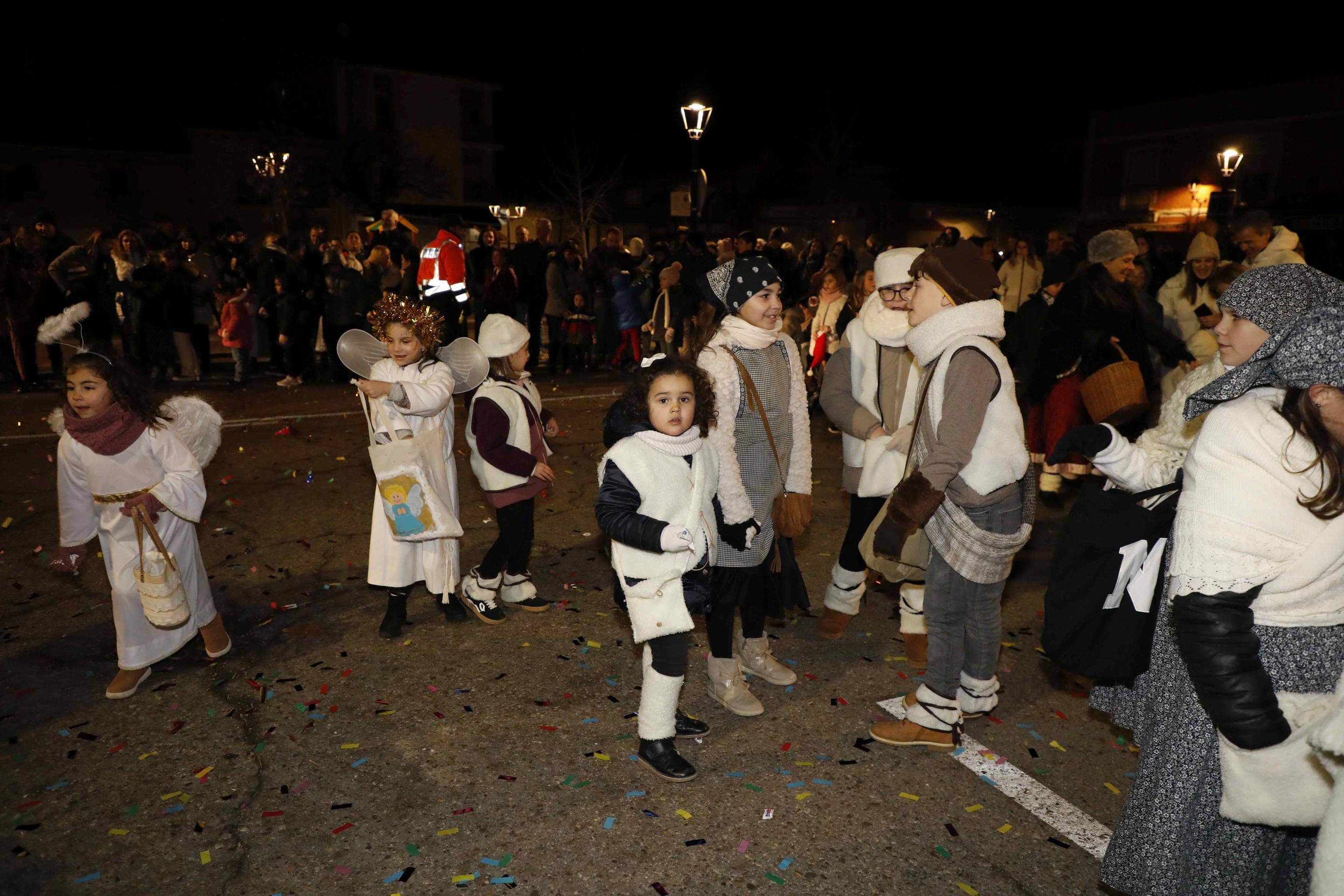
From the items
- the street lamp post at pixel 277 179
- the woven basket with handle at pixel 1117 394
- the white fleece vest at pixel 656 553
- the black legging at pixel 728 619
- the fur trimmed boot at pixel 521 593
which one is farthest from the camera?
the street lamp post at pixel 277 179

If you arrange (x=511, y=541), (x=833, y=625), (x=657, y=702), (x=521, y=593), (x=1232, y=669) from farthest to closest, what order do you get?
(x=521, y=593) → (x=511, y=541) → (x=833, y=625) → (x=657, y=702) → (x=1232, y=669)

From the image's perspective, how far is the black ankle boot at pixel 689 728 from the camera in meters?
4.00

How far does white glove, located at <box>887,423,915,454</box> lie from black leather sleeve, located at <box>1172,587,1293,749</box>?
225 cm

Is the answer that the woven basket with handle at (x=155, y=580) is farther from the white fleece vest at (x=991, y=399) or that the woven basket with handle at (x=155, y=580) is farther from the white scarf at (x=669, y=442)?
the white fleece vest at (x=991, y=399)

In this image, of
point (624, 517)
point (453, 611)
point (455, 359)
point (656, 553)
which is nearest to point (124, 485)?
point (455, 359)

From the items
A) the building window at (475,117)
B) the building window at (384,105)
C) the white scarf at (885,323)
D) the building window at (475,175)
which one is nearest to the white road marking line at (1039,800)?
the white scarf at (885,323)

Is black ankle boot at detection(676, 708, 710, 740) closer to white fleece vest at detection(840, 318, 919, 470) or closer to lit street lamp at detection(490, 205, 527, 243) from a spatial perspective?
white fleece vest at detection(840, 318, 919, 470)

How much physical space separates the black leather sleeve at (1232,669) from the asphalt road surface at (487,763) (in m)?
1.29

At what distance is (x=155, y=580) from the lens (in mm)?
4207

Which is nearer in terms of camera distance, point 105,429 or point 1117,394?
point 105,429

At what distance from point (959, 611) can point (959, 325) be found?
1.21 meters

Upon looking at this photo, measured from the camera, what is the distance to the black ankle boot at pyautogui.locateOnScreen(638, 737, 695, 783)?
3.67 m

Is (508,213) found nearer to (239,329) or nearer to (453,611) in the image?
(239,329)

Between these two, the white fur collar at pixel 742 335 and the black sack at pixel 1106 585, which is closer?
the black sack at pixel 1106 585
